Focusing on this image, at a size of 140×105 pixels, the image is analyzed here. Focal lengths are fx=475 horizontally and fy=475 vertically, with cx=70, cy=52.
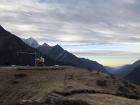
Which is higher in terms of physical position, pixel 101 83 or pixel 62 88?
pixel 101 83

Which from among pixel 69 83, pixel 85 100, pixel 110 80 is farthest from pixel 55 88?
pixel 110 80

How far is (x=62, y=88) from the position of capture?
203ft

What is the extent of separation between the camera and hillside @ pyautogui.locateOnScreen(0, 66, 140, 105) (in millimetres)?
57938

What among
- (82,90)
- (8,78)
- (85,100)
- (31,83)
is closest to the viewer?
(85,100)

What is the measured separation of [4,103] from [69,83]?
30.1 feet

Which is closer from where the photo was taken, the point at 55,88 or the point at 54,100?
the point at 54,100

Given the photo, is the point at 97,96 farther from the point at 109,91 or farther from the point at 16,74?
the point at 16,74

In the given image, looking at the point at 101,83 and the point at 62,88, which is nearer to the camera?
the point at 62,88

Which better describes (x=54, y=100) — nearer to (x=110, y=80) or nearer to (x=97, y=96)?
(x=97, y=96)

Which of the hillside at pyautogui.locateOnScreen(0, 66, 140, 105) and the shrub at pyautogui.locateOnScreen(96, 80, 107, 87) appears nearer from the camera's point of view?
the hillside at pyautogui.locateOnScreen(0, 66, 140, 105)

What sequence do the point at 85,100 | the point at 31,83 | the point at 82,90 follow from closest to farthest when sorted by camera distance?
the point at 85,100 → the point at 82,90 → the point at 31,83

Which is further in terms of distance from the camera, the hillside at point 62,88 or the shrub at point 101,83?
the shrub at point 101,83

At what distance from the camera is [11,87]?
68.2 metres

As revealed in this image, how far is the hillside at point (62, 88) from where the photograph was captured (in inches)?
2281
